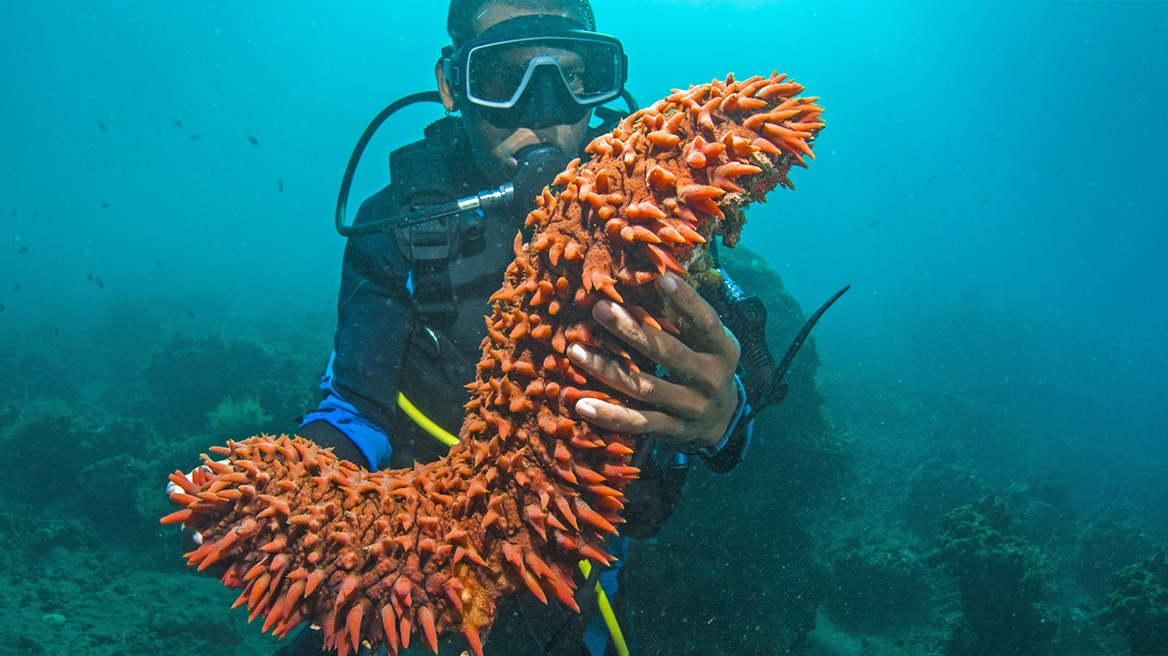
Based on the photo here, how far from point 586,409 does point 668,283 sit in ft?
1.14

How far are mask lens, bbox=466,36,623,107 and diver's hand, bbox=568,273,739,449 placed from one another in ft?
4.86

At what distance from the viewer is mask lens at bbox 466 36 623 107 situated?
90.5 inches

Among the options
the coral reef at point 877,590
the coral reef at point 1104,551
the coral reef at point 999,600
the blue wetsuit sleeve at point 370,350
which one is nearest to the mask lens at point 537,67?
the blue wetsuit sleeve at point 370,350

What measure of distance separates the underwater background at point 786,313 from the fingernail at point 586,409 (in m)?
4.15

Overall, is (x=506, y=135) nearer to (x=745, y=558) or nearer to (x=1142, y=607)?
(x=745, y=558)

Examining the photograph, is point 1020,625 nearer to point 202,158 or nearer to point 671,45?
point 671,45

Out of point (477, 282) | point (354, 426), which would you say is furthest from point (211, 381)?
point (477, 282)

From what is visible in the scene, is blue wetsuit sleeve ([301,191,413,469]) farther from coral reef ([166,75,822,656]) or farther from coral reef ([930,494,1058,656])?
coral reef ([930,494,1058,656])

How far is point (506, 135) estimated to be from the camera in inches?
92.0

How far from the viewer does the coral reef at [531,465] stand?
1136 mm

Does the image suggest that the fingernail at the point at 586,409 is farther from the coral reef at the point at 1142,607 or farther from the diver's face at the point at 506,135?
the coral reef at the point at 1142,607

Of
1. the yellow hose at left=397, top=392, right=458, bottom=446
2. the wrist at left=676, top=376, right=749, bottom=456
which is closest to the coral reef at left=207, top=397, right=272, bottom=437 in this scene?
the yellow hose at left=397, top=392, right=458, bottom=446

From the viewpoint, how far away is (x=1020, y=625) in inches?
224

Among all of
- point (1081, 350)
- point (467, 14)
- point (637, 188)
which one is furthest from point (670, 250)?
point (1081, 350)
